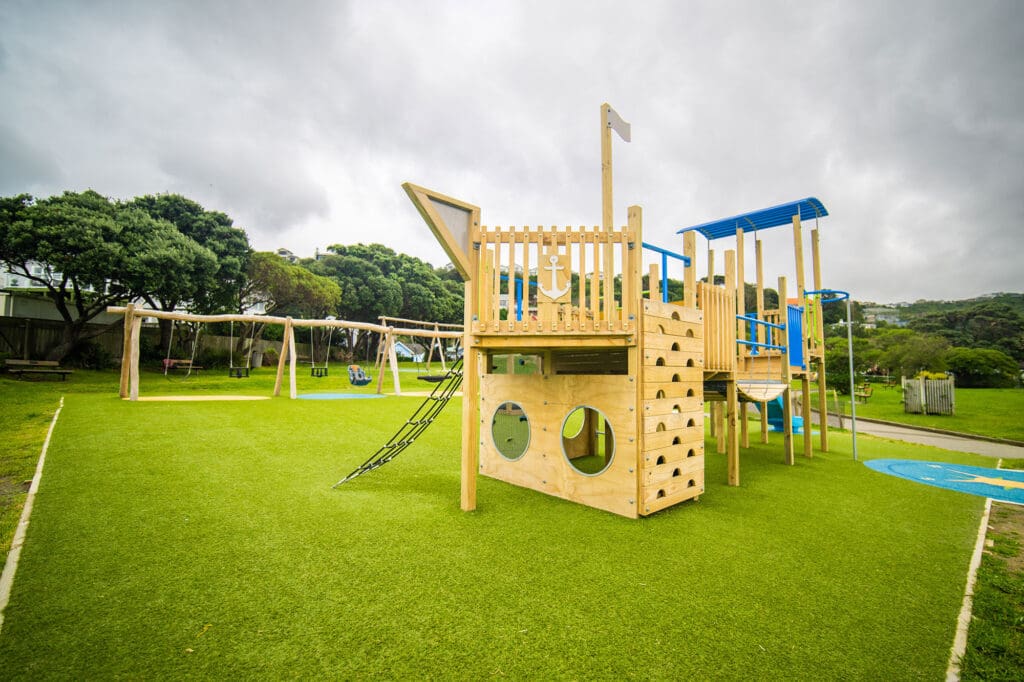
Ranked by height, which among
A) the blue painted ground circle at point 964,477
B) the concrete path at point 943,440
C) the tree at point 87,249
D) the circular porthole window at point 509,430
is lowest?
the concrete path at point 943,440

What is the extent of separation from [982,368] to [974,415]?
54.0 feet

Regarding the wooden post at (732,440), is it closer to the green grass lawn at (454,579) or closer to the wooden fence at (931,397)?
the green grass lawn at (454,579)

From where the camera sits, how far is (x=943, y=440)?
1326 cm

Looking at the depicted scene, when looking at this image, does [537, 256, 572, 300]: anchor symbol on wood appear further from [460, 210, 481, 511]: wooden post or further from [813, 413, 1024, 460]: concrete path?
[813, 413, 1024, 460]: concrete path

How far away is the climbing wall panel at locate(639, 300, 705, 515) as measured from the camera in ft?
15.1

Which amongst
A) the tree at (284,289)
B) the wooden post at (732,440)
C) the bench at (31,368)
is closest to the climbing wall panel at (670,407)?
the wooden post at (732,440)

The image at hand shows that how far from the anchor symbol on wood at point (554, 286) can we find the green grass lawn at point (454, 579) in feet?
7.70

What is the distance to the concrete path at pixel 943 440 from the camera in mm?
10855

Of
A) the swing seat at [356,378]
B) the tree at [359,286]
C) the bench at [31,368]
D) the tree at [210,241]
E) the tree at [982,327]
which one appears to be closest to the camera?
the bench at [31,368]

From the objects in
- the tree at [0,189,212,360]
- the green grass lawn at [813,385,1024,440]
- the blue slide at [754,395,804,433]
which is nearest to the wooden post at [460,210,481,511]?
the blue slide at [754,395,804,433]

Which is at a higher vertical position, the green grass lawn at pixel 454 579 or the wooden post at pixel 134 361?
the wooden post at pixel 134 361

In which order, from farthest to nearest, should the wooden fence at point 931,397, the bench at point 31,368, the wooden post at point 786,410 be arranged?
the wooden fence at point 931,397
the bench at point 31,368
the wooden post at point 786,410

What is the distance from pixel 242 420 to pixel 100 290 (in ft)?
51.3

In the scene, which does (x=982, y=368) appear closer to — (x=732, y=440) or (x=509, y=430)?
(x=732, y=440)
